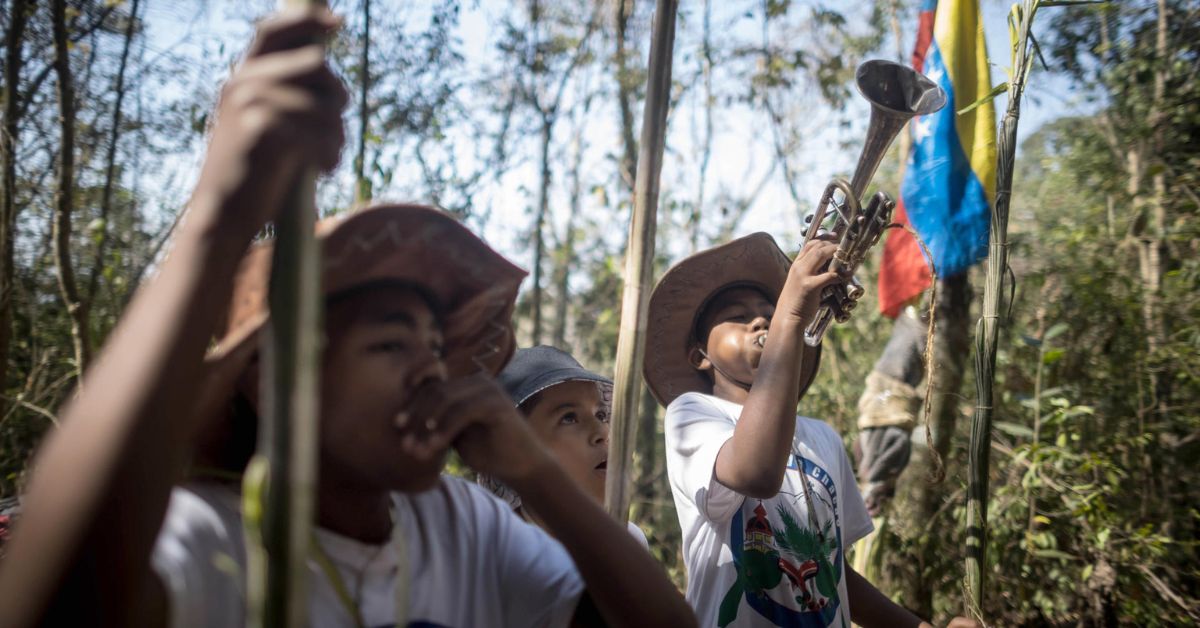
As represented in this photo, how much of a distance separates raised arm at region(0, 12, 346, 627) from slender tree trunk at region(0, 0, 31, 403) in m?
4.11

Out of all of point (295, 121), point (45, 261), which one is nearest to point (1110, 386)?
point (295, 121)

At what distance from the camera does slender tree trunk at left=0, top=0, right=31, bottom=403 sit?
13.9 ft

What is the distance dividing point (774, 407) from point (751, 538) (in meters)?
0.44

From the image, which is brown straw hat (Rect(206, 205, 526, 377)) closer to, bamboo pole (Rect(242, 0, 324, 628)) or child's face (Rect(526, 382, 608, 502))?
bamboo pole (Rect(242, 0, 324, 628))

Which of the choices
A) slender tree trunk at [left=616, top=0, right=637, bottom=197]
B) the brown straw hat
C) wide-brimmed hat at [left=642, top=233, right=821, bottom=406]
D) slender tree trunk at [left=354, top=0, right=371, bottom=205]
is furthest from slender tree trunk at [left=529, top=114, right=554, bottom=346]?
the brown straw hat

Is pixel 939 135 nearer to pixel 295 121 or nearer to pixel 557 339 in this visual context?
pixel 295 121

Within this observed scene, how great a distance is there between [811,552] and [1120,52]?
6.85 m

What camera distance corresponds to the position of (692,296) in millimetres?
2949

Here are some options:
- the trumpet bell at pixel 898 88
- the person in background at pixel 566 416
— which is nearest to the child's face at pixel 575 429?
the person in background at pixel 566 416

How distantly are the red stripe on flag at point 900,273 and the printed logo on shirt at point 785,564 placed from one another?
8.40ft

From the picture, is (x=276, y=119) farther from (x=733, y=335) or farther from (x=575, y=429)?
(x=733, y=335)

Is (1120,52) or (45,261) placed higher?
(1120,52)

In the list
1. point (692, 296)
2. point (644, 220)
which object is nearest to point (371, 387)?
point (644, 220)

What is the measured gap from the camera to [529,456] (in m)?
1.23
